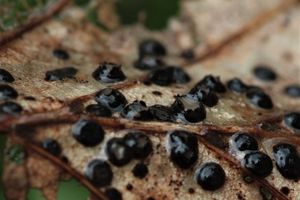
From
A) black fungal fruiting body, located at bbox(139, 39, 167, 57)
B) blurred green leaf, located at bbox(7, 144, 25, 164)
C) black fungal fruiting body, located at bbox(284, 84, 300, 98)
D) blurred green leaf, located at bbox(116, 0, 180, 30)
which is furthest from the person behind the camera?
blurred green leaf, located at bbox(116, 0, 180, 30)

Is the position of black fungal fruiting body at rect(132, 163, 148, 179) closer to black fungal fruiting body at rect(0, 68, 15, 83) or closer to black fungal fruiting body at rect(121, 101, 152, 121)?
black fungal fruiting body at rect(121, 101, 152, 121)

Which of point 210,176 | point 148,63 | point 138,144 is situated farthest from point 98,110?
point 148,63

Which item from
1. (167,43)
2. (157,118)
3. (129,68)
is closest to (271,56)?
(167,43)

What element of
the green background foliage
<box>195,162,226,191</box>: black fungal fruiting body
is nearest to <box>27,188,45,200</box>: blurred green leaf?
the green background foliage

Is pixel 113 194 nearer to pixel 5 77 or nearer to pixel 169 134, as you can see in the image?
pixel 169 134

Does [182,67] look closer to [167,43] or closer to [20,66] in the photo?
[167,43]

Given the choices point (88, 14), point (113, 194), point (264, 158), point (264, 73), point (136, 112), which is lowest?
point (113, 194)

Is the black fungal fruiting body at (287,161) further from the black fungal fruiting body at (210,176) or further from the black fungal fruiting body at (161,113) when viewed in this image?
the black fungal fruiting body at (161,113)

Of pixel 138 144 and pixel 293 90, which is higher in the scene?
pixel 293 90
